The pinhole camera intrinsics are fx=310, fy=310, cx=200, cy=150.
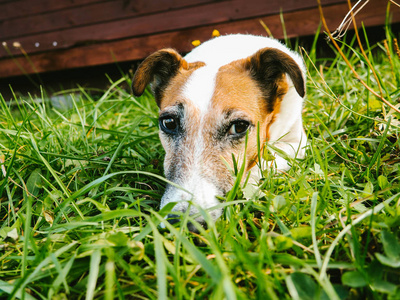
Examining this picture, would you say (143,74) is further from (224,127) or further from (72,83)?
(72,83)

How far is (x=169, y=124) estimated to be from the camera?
2107 mm

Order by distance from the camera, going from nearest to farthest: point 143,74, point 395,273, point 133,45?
point 395,273, point 143,74, point 133,45

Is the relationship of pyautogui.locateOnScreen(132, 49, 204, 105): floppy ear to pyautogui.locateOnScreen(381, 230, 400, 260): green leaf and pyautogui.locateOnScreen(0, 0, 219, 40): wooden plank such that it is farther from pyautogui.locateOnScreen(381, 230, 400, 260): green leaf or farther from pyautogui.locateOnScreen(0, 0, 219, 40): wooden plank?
pyautogui.locateOnScreen(0, 0, 219, 40): wooden plank

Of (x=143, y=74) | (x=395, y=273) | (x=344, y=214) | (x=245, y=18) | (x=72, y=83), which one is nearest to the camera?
(x=395, y=273)

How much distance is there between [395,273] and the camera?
1101mm

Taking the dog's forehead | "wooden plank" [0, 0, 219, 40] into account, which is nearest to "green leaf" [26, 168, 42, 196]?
the dog's forehead

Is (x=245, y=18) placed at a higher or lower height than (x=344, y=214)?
higher

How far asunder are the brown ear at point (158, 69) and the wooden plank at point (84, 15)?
370 cm

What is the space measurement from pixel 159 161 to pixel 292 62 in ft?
4.00

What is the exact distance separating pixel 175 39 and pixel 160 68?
3.58 meters

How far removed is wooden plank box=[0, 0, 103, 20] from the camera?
6113mm

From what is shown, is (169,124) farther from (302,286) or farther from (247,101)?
(302,286)

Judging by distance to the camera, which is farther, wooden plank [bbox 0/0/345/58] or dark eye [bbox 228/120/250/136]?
wooden plank [bbox 0/0/345/58]

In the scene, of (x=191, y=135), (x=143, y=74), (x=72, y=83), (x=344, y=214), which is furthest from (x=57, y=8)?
(x=344, y=214)
